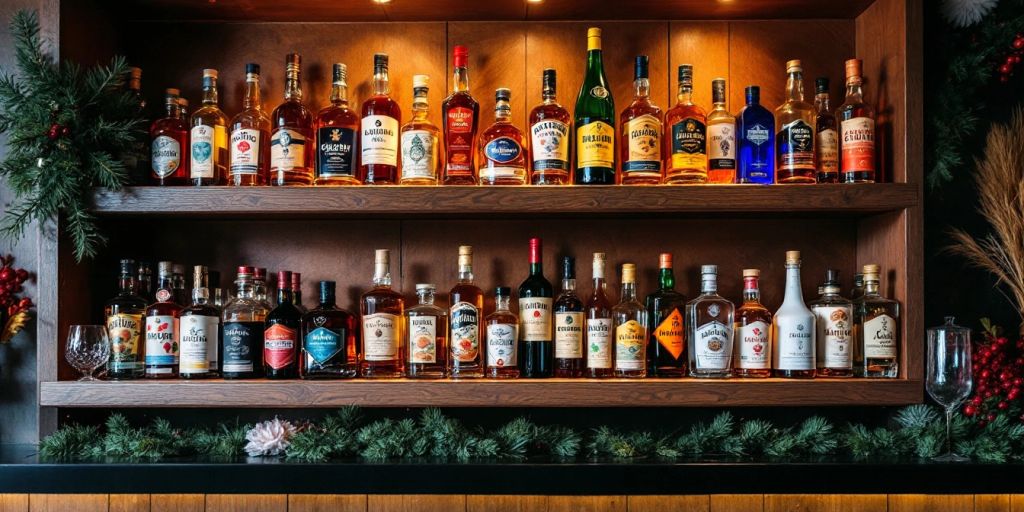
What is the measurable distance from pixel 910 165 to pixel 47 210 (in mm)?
1622

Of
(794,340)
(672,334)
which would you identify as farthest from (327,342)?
(794,340)

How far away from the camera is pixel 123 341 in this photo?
1.52 meters

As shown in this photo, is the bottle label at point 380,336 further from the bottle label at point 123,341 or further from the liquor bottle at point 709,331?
the liquor bottle at point 709,331

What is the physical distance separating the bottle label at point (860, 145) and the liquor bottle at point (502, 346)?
2.37 feet

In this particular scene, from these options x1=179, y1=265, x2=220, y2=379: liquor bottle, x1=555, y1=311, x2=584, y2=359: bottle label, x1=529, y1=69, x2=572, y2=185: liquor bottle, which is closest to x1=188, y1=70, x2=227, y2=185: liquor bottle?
x1=179, y1=265, x2=220, y2=379: liquor bottle

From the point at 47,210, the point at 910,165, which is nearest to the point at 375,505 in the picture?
the point at 47,210

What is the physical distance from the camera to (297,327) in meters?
1.53

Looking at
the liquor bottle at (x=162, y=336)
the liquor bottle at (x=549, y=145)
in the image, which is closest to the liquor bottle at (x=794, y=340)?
Answer: the liquor bottle at (x=549, y=145)

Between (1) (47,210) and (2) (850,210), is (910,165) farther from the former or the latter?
(1) (47,210)

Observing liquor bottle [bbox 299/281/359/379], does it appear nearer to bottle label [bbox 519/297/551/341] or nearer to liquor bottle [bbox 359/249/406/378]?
liquor bottle [bbox 359/249/406/378]

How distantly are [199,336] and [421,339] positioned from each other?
0.44 metres

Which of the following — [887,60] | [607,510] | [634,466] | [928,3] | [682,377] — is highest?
[928,3]

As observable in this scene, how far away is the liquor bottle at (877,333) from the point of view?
1.47 m

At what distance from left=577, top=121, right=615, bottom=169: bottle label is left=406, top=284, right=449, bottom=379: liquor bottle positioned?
1.30 feet
